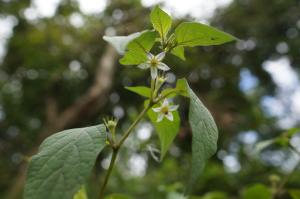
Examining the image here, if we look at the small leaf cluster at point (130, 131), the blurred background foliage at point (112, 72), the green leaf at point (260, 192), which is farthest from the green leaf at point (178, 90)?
the blurred background foliage at point (112, 72)

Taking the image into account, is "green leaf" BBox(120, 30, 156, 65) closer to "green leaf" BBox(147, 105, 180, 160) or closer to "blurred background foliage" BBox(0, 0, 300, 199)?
"green leaf" BBox(147, 105, 180, 160)

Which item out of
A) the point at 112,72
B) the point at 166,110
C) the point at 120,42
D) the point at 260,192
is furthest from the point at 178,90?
the point at 112,72

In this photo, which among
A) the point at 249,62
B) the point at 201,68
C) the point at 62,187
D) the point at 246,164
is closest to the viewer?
the point at 62,187

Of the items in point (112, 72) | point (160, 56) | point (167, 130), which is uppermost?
point (160, 56)

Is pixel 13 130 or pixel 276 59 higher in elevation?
pixel 276 59

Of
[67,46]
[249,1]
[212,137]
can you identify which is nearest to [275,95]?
[249,1]

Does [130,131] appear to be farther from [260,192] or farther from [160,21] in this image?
[260,192]

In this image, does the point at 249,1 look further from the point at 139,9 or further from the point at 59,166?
the point at 59,166
